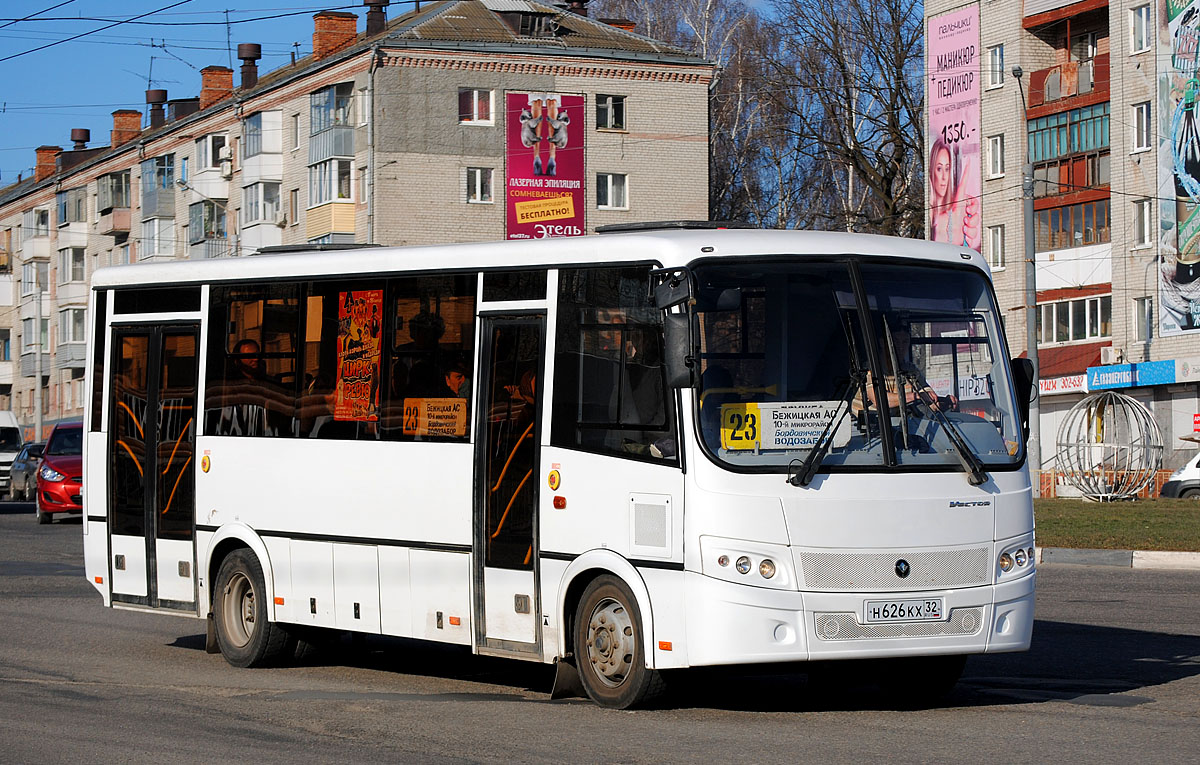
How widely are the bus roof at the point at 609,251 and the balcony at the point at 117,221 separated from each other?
259 ft

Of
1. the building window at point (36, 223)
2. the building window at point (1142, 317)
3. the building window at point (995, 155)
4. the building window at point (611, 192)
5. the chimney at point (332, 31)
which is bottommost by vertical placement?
the building window at point (1142, 317)

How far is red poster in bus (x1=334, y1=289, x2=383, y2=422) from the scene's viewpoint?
11977 millimetres

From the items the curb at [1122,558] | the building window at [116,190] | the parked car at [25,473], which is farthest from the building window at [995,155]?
the building window at [116,190]

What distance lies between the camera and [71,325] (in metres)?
93.4

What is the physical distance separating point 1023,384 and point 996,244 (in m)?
54.2

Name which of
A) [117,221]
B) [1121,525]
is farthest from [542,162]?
[1121,525]

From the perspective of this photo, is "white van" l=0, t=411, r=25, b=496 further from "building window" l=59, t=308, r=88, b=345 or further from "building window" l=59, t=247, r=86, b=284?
"building window" l=59, t=247, r=86, b=284

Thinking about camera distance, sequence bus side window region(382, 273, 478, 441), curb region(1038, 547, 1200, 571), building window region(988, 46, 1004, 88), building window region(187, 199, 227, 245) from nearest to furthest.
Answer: bus side window region(382, 273, 478, 441), curb region(1038, 547, 1200, 571), building window region(988, 46, 1004, 88), building window region(187, 199, 227, 245)

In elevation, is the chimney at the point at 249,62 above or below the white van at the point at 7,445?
above

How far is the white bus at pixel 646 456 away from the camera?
9.60 m

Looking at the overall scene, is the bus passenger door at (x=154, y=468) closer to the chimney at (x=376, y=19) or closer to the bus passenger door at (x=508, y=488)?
the bus passenger door at (x=508, y=488)

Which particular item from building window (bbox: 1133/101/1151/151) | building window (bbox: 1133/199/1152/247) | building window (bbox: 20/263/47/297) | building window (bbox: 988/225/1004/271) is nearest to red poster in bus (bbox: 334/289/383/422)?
building window (bbox: 1133/199/1152/247)

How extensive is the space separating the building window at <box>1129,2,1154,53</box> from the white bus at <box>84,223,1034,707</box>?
47911mm

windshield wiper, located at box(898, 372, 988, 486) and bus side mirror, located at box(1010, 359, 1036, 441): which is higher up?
bus side mirror, located at box(1010, 359, 1036, 441)
